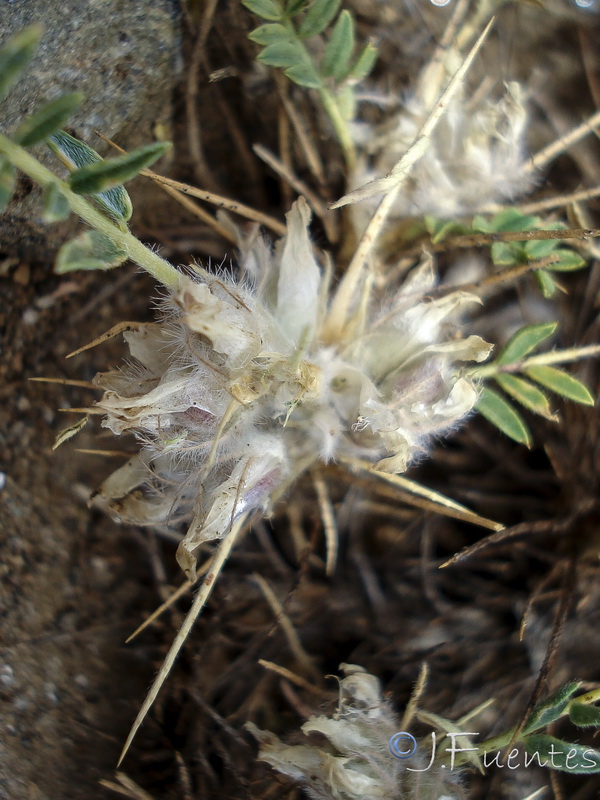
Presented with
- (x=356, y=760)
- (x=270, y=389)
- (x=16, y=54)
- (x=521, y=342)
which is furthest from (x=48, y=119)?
(x=356, y=760)

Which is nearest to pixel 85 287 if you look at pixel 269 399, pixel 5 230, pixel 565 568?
pixel 5 230

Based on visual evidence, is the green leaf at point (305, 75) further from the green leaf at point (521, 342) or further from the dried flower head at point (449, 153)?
the green leaf at point (521, 342)

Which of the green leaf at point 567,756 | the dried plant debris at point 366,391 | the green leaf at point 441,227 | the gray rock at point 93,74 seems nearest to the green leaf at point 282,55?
the dried plant debris at point 366,391

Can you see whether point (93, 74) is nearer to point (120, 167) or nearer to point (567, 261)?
point (120, 167)

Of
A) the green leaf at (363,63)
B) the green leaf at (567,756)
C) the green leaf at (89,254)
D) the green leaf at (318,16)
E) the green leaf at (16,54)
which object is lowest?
the green leaf at (567,756)

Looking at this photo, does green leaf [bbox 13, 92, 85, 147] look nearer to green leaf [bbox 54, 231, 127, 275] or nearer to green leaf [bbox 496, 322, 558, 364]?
green leaf [bbox 54, 231, 127, 275]
